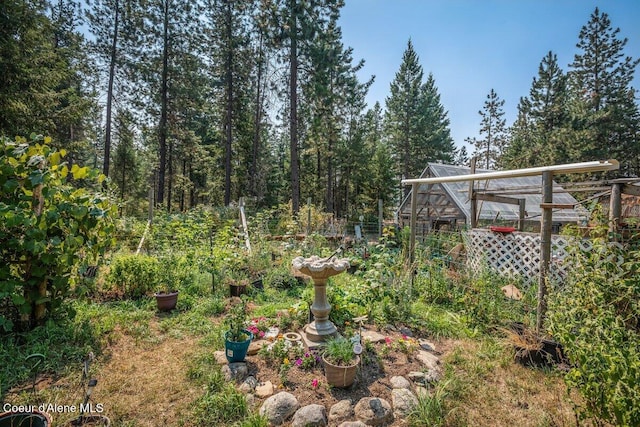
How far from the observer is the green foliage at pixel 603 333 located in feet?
4.42

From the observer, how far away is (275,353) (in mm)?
2723

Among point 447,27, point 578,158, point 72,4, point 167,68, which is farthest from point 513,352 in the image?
point 72,4

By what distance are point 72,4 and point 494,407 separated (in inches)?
757

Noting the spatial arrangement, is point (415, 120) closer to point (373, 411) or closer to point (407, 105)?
point (407, 105)

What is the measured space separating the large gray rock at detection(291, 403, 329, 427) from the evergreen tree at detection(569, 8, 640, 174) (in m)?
19.2

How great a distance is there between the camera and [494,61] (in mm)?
6102

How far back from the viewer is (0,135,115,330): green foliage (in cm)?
265

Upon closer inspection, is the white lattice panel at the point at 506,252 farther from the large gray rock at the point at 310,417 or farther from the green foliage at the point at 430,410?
the large gray rock at the point at 310,417

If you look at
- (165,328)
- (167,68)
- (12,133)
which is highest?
(167,68)

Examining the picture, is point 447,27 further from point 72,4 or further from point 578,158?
point 72,4

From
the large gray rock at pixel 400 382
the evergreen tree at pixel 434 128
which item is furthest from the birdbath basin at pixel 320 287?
the evergreen tree at pixel 434 128

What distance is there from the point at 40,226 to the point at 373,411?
3346mm

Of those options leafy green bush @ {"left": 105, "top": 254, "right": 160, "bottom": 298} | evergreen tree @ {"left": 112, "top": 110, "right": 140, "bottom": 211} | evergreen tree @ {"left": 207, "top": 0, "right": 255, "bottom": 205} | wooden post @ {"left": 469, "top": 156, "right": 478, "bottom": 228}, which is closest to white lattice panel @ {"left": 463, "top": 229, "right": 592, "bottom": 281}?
wooden post @ {"left": 469, "top": 156, "right": 478, "bottom": 228}

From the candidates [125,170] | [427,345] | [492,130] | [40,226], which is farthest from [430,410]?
[492,130]
